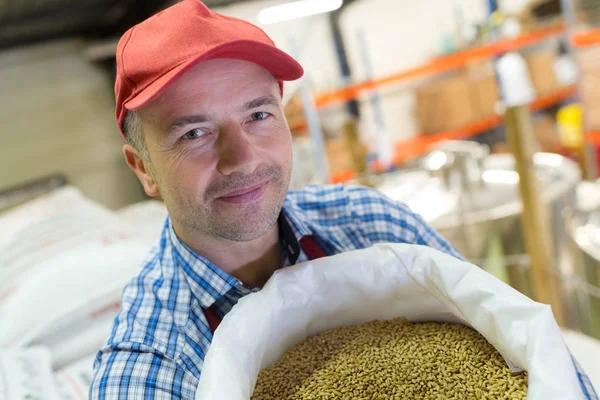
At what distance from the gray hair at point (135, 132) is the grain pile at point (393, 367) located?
40 centimetres

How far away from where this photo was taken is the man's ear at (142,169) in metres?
0.89

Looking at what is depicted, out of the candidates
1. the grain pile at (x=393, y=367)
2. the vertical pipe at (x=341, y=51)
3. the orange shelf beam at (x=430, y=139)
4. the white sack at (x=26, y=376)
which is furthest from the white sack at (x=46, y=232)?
the vertical pipe at (x=341, y=51)

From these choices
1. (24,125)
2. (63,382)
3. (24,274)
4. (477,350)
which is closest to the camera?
(477,350)

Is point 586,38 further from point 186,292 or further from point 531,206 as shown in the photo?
point 186,292

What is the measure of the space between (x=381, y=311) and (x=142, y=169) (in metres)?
0.49

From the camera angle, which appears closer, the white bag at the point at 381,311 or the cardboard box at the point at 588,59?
the white bag at the point at 381,311

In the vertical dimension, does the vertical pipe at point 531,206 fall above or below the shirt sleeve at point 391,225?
below

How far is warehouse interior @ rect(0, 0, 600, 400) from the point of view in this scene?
1597mm

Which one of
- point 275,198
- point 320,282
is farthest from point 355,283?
point 275,198

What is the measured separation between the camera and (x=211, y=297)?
80cm

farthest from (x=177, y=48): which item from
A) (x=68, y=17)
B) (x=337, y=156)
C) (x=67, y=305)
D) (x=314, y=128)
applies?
(x=68, y=17)

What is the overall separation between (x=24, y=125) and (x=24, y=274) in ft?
9.38

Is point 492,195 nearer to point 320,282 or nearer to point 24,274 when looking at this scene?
point 320,282

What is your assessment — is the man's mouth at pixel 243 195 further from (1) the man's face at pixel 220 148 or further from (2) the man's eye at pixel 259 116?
(2) the man's eye at pixel 259 116
